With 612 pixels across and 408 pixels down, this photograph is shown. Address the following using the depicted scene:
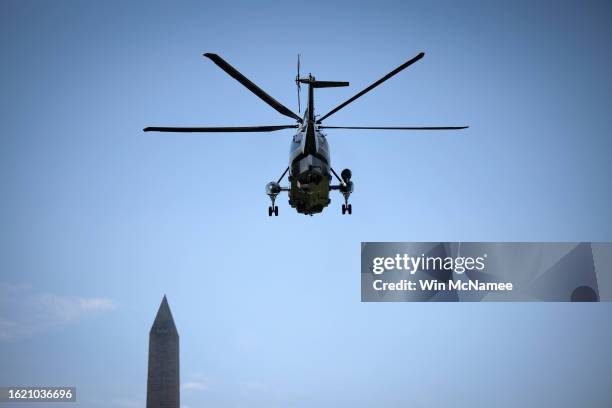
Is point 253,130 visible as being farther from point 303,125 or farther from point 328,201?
point 328,201

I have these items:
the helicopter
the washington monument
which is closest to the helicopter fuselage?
the helicopter

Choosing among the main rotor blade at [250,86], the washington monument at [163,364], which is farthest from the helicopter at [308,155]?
the washington monument at [163,364]

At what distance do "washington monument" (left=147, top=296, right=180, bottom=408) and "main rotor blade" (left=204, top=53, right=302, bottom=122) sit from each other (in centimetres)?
7504

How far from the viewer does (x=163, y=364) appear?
107m

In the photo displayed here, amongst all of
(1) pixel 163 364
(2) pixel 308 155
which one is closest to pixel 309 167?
(2) pixel 308 155

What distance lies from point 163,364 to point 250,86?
262 ft

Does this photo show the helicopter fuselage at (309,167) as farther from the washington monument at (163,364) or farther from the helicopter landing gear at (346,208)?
the washington monument at (163,364)

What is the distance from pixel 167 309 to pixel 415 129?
3154 inches

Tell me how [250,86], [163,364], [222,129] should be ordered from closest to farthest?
[250,86], [222,129], [163,364]

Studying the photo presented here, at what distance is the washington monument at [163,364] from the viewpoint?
104938 mm

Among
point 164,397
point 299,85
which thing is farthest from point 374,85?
point 164,397

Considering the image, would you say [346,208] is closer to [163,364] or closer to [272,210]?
[272,210]

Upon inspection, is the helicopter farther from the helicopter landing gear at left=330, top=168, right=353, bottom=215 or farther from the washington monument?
the washington monument

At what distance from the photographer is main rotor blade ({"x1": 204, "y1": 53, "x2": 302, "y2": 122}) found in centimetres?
3180
